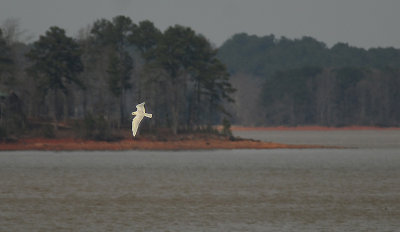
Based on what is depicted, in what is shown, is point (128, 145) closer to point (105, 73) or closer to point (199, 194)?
point (105, 73)

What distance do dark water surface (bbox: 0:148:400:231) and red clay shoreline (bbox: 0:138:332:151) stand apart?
301 inches

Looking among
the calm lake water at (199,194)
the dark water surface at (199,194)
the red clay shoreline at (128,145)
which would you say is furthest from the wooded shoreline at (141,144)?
the dark water surface at (199,194)

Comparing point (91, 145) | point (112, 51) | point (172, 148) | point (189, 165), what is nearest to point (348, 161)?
point (189, 165)

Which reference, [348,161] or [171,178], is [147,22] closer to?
[348,161]

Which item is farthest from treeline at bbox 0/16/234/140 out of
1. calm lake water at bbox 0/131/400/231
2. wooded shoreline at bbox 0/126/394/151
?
calm lake water at bbox 0/131/400/231

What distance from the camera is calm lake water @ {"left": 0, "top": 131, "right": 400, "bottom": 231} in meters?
35.4

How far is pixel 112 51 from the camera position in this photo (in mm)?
105688

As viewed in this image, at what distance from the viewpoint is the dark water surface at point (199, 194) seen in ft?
116

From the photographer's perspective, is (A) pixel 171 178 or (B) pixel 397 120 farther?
(B) pixel 397 120

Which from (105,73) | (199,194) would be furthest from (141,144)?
(199,194)

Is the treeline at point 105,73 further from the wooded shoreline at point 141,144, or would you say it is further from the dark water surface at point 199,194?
the dark water surface at point 199,194

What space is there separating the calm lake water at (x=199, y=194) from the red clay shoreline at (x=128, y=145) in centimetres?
615

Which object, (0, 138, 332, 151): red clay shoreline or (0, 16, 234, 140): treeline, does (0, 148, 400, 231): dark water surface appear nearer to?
(0, 138, 332, 151): red clay shoreline

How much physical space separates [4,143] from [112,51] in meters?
23.3
